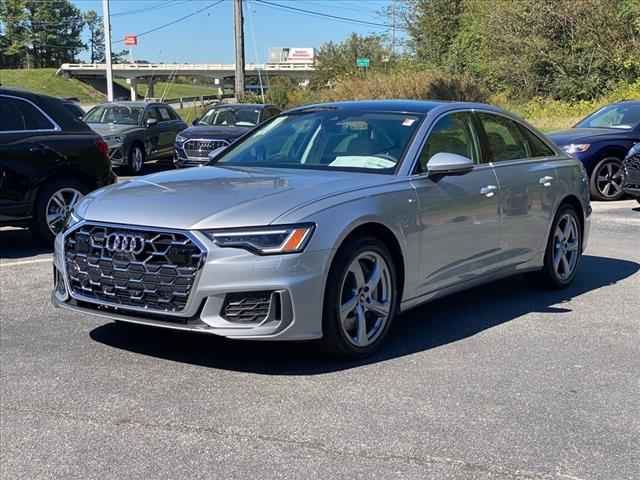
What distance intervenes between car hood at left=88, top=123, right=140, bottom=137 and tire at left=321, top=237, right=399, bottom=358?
13.5 meters

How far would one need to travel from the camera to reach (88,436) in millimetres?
3787

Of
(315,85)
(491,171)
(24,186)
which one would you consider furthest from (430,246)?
(315,85)

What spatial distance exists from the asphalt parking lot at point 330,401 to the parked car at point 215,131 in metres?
10.4

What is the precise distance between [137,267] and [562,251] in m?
3.93

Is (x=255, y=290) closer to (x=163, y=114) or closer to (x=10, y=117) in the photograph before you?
(x=10, y=117)

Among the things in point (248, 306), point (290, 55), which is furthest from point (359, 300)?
point (290, 55)

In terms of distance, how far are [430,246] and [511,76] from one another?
125 feet

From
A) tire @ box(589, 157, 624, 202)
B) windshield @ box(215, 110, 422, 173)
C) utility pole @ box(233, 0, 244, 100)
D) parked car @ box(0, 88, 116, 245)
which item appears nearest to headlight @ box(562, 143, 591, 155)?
tire @ box(589, 157, 624, 202)

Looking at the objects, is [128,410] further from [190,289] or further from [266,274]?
[266,274]

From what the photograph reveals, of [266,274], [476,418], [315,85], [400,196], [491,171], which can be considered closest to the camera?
[476,418]

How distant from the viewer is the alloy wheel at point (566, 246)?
6867 mm

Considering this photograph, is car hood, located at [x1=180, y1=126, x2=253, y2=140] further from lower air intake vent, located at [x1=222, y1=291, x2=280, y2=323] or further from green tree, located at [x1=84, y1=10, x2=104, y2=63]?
green tree, located at [x1=84, y1=10, x2=104, y2=63]

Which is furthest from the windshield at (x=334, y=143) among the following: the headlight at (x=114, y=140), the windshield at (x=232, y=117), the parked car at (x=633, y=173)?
the windshield at (x=232, y=117)

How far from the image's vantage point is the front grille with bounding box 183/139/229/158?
16.6m
